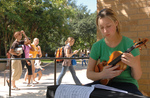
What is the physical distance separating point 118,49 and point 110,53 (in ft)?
0.24

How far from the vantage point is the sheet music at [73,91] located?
45.4 inches

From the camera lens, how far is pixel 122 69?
129 cm

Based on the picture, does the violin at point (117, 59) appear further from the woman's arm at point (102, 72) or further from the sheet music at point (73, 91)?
the sheet music at point (73, 91)

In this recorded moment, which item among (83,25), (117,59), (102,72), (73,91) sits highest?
(83,25)

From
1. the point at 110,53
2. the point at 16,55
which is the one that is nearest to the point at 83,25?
the point at 16,55

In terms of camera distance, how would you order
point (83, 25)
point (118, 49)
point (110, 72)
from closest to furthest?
point (110, 72) < point (118, 49) < point (83, 25)

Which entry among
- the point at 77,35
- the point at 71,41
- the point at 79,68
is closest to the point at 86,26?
the point at 77,35

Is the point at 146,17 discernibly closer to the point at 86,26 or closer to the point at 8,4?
the point at 8,4

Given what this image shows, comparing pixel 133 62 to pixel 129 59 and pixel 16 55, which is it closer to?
pixel 129 59

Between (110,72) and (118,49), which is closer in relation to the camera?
(110,72)

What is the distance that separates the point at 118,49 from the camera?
4.61ft

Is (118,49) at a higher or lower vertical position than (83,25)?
lower

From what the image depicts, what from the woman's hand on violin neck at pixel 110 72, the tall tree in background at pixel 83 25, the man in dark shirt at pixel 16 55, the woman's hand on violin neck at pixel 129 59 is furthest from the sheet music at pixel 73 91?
the tall tree in background at pixel 83 25

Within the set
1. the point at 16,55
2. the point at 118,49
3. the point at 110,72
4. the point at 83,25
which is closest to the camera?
the point at 110,72
